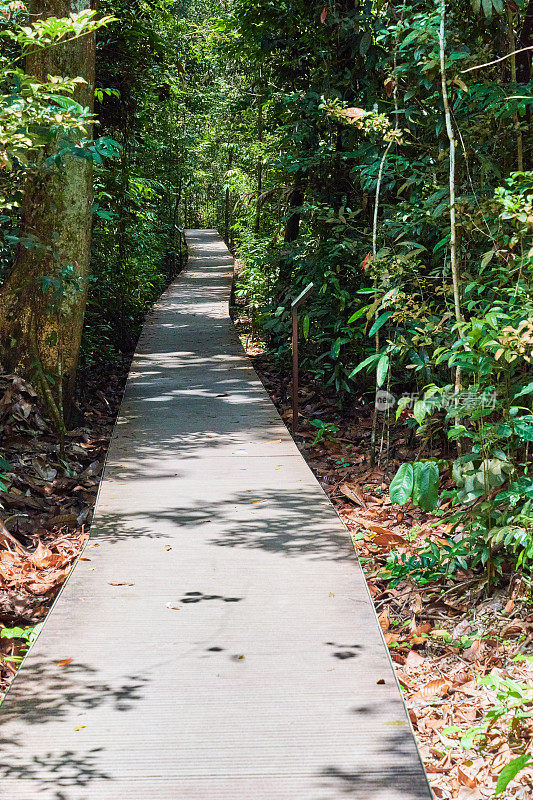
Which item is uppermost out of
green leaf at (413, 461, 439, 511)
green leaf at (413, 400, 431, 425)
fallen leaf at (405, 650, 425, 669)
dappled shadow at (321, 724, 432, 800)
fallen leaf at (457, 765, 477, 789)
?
green leaf at (413, 400, 431, 425)

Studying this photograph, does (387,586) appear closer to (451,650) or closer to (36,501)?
(451,650)

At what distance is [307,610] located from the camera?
13.0 feet

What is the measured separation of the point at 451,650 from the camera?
12.7 feet

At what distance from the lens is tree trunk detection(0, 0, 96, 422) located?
739 cm

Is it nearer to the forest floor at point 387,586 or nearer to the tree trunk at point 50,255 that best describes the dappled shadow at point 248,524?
the forest floor at point 387,586

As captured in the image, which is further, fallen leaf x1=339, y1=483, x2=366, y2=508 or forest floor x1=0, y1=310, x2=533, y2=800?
fallen leaf x1=339, y1=483, x2=366, y2=508

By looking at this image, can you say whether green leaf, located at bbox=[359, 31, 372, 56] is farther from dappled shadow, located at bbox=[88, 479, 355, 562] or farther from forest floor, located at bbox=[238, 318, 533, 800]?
dappled shadow, located at bbox=[88, 479, 355, 562]

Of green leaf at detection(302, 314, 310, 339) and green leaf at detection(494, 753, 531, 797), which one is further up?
green leaf at detection(302, 314, 310, 339)

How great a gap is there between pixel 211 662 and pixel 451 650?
1160 millimetres

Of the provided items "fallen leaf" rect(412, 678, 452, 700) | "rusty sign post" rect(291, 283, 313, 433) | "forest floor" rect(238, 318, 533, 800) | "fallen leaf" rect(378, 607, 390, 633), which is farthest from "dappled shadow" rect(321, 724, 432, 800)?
"rusty sign post" rect(291, 283, 313, 433)

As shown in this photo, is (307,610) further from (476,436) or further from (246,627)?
(476,436)

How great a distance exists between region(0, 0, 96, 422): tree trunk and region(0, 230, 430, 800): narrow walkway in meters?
1.69

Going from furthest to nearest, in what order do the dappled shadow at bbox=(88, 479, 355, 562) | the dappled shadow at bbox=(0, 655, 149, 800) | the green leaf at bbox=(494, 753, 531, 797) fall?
the dappled shadow at bbox=(88, 479, 355, 562), the dappled shadow at bbox=(0, 655, 149, 800), the green leaf at bbox=(494, 753, 531, 797)

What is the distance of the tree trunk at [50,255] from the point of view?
7.39 metres
